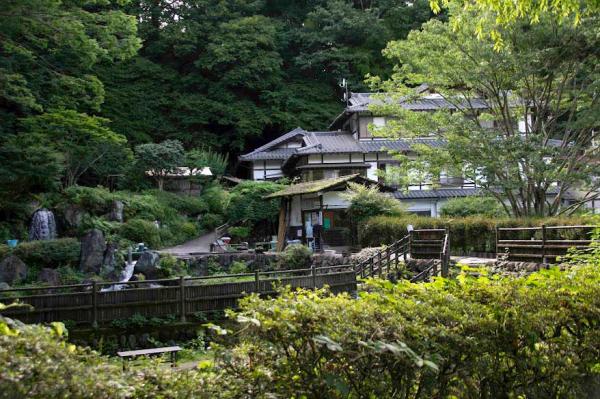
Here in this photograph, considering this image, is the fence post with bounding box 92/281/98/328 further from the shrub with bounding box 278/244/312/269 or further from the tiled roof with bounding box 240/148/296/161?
the tiled roof with bounding box 240/148/296/161

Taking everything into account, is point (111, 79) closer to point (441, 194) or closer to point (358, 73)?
point (358, 73)

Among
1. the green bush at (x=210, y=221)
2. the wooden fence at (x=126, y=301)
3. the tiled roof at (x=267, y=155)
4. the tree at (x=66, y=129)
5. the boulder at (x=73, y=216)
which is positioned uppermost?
the tiled roof at (x=267, y=155)

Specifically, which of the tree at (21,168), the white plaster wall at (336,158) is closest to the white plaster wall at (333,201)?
the white plaster wall at (336,158)

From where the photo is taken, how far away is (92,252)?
23.8 metres

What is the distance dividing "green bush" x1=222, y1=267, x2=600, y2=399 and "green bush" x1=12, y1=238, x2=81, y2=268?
853 inches

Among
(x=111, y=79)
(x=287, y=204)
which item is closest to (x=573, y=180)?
(x=287, y=204)

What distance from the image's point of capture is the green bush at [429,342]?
11.2 ft

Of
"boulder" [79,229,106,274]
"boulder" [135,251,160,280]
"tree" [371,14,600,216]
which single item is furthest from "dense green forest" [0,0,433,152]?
"tree" [371,14,600,216]

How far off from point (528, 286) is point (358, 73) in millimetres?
44668

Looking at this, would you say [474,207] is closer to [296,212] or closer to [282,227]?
[296,212]

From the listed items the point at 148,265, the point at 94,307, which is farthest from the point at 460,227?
the point at 94,307

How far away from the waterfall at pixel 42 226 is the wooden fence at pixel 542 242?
19848mm

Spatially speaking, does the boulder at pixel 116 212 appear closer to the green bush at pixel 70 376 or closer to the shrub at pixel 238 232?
the shrub at pixel 238 232

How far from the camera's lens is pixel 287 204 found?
30.2 metres
